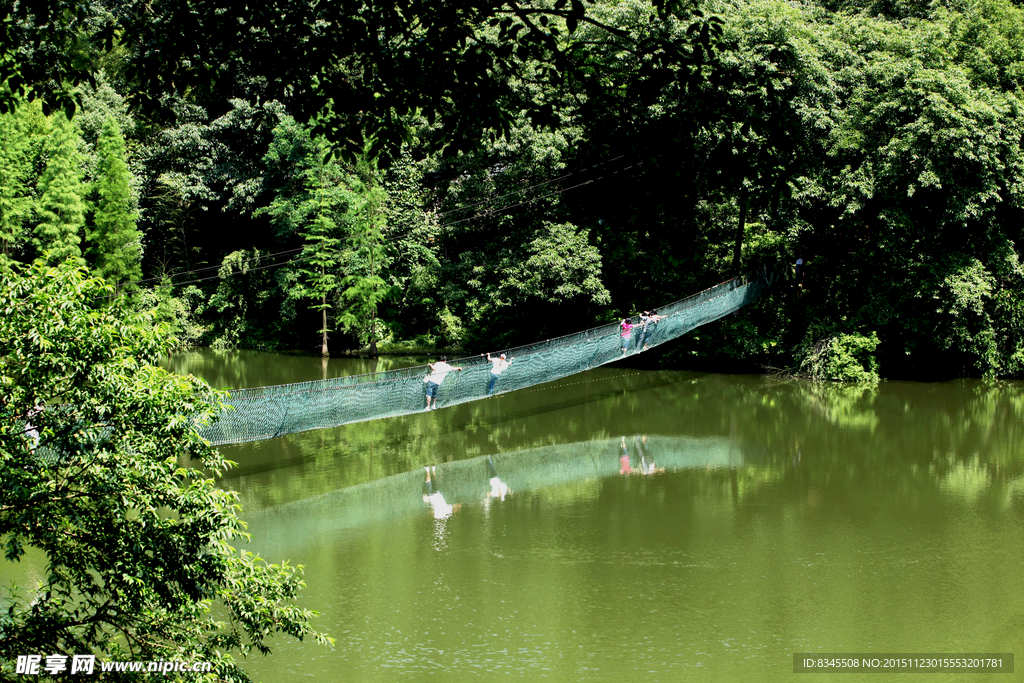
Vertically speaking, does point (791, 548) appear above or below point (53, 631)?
below

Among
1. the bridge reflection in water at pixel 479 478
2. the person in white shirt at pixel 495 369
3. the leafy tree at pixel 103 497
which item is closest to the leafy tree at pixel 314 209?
the person in white shirt at pixel 495 369

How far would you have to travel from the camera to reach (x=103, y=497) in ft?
11.0

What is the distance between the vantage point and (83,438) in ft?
11.2

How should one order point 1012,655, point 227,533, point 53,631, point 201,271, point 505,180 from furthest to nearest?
point 201,271, point 505,180, point 1012,655, point 227,533, point 53,631

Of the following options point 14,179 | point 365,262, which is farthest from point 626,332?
point 14,179

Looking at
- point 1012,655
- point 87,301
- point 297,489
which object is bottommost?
point 1012,655

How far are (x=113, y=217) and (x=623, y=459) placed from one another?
37.9 feet

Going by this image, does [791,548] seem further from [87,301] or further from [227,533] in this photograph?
[87,301]

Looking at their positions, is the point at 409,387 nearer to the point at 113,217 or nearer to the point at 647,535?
the point at 647,535

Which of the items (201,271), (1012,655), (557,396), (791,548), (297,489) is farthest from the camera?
(201,271)

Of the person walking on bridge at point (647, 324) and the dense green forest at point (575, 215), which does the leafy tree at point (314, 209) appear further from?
the person walking on bridge at point (647, 324)

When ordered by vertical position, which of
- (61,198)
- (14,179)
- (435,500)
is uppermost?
(14,179)

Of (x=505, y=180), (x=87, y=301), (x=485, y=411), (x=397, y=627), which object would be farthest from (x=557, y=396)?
(x=87, y=301)

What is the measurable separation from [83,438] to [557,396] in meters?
9.99
